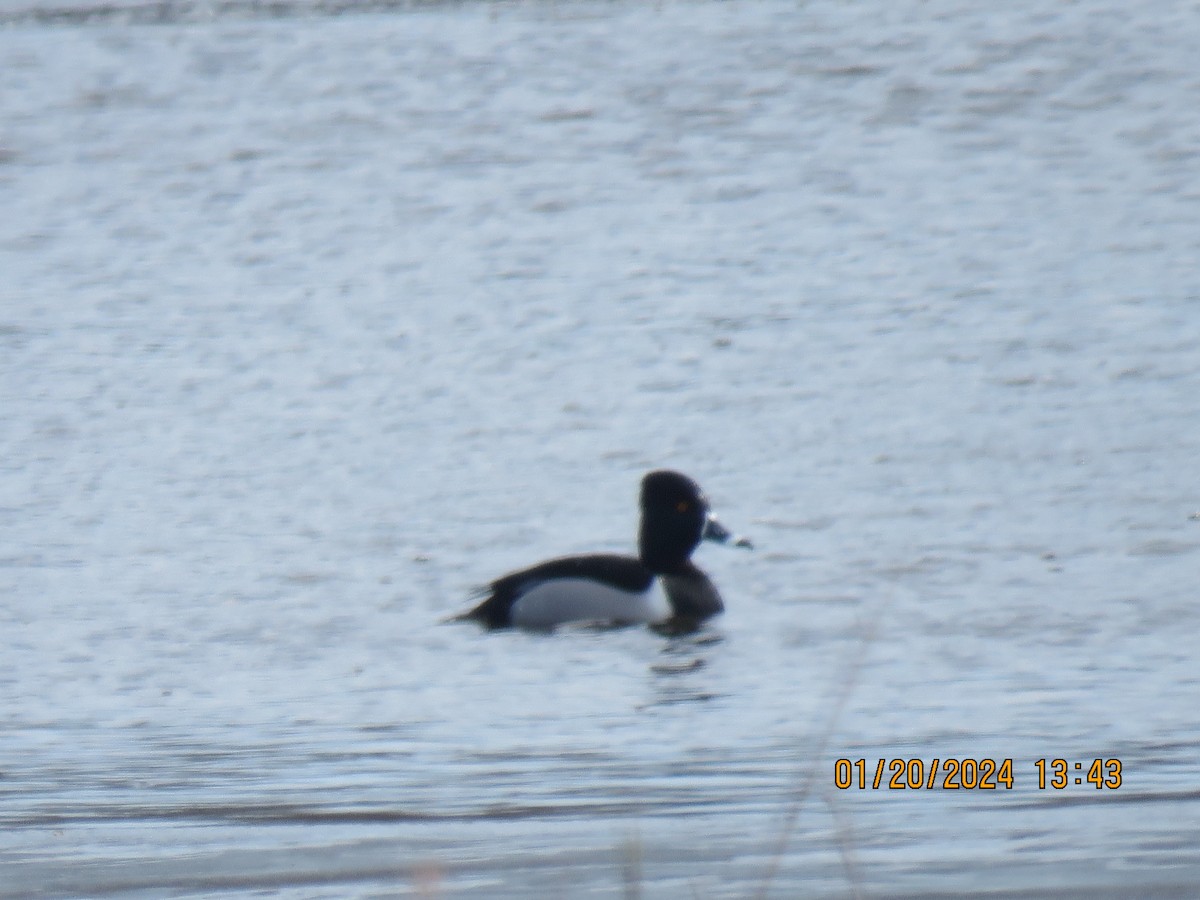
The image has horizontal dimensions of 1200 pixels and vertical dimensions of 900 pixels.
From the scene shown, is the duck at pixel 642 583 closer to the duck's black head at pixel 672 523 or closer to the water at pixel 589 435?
the duck's black head at pixel 672 523

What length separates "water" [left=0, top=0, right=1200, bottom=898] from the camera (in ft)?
18.8

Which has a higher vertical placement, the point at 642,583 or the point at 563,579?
the point at 563,579

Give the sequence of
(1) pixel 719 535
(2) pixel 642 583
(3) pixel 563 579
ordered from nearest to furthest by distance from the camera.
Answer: (3) pixel 563 579 → (2) pixel 642 583 → (1) pixel 719 535

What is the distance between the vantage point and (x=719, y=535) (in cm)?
1052

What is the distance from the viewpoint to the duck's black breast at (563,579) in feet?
30.4

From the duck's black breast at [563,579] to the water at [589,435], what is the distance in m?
0.22

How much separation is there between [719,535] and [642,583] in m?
0.53

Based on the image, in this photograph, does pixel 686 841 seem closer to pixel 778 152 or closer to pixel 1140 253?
pixel 1140 253
